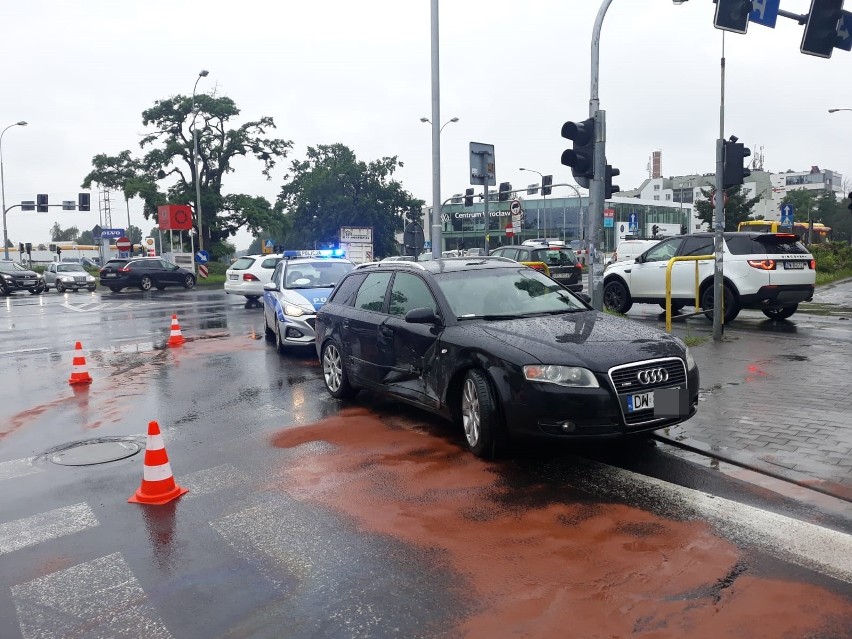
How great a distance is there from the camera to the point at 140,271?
119 ft

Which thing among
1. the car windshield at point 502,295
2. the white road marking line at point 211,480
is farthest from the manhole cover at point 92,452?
the car windshield at point 502,295

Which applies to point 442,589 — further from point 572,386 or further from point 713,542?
point 572,386

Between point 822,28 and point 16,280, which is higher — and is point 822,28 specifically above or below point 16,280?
above

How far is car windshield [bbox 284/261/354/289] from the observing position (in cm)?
1304

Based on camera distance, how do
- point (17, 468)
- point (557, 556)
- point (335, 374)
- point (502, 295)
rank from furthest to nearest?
point (335, 374), point (502, 295), point (17, 468), point (557, 556)

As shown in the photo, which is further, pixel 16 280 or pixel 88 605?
pixel 16 280

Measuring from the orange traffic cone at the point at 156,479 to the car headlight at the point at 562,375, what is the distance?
2692 millimetres

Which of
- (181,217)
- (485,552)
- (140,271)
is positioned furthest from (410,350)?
(181,217)

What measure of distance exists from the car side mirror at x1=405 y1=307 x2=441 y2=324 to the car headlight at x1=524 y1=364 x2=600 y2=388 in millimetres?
1323

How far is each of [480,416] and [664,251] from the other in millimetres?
10650

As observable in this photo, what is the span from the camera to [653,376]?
18.0 ft

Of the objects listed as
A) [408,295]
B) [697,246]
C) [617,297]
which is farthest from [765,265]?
[408,295]

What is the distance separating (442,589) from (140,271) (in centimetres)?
3571

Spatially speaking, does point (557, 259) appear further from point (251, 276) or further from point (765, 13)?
point (251, 276)
